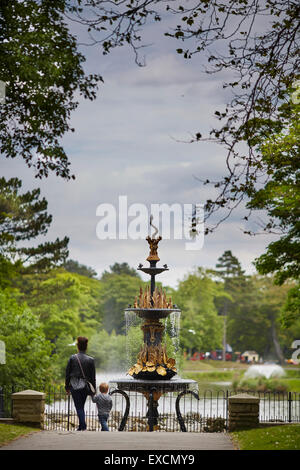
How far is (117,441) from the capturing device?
39.1ft

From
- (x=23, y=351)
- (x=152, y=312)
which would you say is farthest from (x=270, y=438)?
(x=23, y=351)

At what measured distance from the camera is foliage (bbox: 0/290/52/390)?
24734 mm

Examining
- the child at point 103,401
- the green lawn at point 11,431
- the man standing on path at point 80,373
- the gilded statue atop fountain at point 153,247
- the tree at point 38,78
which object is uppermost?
the tree at point 38,78

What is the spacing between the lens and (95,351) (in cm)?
6250

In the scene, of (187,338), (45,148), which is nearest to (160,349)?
(45,148)

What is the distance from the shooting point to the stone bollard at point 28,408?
14.9m

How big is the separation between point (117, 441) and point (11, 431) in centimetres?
262

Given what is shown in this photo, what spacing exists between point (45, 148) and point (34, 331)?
35.2ft

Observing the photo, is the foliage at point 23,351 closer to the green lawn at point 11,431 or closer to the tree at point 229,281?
the green lawn at point 11,431

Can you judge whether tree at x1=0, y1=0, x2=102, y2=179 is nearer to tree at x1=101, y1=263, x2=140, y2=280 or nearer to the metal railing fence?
the metal railing fence

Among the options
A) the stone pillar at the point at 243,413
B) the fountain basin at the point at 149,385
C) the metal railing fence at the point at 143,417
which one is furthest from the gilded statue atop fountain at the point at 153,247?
the stone pillar at the point at 243,413

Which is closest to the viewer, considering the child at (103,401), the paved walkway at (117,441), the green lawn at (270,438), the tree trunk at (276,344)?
the paved walkway at (117,441)

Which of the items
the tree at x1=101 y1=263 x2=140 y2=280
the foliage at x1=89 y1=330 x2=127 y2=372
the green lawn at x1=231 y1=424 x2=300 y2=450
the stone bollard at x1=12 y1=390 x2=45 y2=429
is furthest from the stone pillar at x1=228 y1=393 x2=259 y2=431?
the tree at x1=101 y1=263 x2=140 y2=280

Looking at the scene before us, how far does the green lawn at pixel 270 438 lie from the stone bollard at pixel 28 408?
13.6ft
